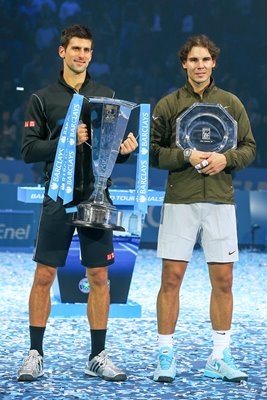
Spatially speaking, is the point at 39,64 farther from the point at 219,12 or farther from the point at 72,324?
the point at 72,324

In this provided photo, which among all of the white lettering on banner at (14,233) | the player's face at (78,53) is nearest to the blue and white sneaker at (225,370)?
the player's face at (78,53)

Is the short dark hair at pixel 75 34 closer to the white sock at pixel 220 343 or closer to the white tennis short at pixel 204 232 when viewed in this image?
the white tennis short at pixel 204 232

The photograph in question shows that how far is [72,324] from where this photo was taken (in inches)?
252

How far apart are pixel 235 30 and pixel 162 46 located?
1.58 m

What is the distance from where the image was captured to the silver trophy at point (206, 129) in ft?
15.1

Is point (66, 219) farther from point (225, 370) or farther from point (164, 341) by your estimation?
point (225, 370)

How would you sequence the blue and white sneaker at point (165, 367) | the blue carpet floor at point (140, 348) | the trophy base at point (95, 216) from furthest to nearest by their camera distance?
the blue and white sneaker at point (165, 367) → the trophy base at point (95, 216) → the blue carpet floor at point (140, 348)

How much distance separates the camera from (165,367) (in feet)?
15.1

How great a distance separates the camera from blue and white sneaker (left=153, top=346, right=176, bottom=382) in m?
4.55

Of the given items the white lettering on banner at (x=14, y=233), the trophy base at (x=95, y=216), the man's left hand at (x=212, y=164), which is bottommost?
the white lettering on banner at (x=14, y=233)

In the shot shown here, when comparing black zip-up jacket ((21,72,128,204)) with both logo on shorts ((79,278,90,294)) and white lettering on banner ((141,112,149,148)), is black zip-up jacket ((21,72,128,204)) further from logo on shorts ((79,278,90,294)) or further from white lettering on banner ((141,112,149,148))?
logo on shorts ((79,278,90,294))

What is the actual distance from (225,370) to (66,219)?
1.18 meters

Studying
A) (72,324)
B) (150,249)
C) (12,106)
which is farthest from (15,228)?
(72,324)

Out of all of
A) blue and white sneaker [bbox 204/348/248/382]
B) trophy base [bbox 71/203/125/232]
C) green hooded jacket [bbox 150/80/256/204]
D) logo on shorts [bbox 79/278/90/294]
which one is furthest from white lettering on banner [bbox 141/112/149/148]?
logo on shorts [bbox 79/278/90/294]
